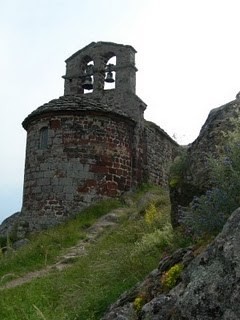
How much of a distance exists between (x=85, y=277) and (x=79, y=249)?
12.8 ft

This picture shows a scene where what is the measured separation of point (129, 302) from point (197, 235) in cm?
124

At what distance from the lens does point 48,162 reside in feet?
53.9

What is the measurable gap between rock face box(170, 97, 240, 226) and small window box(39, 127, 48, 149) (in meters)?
9.78

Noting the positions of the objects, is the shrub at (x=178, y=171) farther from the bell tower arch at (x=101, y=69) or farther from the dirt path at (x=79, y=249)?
the bell tower arch at (x=101, y=69)

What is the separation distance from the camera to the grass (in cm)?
665

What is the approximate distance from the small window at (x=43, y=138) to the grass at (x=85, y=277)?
4999 mm

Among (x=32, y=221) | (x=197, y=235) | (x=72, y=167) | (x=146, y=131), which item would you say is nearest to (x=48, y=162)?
(x=72, y=167)

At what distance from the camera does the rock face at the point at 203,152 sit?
22.7ft

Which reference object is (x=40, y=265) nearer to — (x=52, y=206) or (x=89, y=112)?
(x=52, y=206)

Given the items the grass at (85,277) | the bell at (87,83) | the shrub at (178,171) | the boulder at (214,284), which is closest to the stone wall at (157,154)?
the bell at (87,83)

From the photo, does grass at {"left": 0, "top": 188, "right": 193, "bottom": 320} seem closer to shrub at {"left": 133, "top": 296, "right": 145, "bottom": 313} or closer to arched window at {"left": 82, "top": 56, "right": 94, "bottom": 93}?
shrub at {"left": 133, "top": 296, "right": 145, "bottom": 313}

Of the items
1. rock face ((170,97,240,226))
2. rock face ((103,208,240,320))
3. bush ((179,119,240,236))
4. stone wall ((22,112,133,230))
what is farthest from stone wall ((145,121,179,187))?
rock face ((103,208,240,320))

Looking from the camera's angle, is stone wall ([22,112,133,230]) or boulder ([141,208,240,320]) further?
stone wall ([22,112,133,230])

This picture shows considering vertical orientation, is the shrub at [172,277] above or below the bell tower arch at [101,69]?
below
